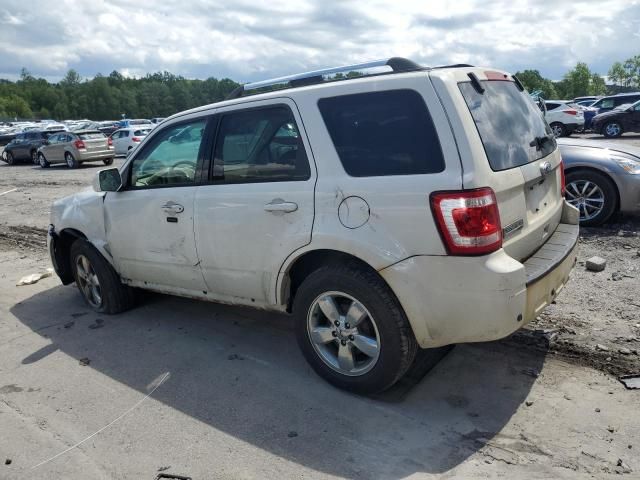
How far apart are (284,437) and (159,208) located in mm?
2132

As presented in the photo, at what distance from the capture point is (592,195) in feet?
21.9

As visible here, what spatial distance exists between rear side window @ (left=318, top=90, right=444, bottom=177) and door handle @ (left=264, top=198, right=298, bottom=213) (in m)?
0.44

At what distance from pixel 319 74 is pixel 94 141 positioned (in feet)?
66.1

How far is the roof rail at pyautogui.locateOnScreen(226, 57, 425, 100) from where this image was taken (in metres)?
3.33

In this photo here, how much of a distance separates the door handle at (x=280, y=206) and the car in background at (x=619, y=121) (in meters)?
21.1

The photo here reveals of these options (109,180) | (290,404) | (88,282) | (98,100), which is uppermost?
(98,100)

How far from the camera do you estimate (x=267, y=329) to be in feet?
14.9

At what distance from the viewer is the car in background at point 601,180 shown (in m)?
6.46

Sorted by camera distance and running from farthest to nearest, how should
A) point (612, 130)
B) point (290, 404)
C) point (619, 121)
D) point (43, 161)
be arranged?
point (43, 161)
point (612, 130)
point (619, 121)
point (290, 404)

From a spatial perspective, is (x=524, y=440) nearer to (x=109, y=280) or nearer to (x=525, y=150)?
(x=525, y=150)

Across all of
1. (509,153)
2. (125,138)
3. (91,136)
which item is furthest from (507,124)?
(125,138)

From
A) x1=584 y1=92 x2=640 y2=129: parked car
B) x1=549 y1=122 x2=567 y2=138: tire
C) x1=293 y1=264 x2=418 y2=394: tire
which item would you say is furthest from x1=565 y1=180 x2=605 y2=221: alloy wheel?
x1=584 y1=92 x2=640 y2=129: parked car

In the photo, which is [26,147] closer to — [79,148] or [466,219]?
[79,148]

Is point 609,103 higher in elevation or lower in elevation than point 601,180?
higher
